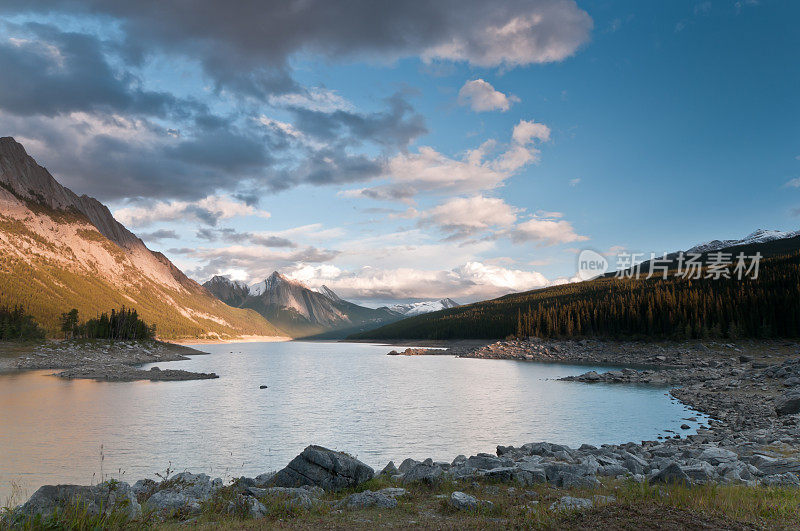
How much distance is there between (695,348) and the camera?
91.4 meters

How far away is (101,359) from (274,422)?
82081 mm

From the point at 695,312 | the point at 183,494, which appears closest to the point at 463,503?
the point at 183,494

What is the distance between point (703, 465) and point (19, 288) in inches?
7424

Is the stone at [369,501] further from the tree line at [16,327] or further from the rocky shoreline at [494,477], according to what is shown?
the tree line at [16,327]

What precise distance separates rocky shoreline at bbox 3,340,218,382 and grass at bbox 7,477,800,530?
67107 mm

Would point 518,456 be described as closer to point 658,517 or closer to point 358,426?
point 658,517

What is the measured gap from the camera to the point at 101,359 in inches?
3733

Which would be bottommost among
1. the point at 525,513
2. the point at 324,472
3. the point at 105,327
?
the point at 324,472

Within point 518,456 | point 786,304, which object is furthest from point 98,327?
point 786,304

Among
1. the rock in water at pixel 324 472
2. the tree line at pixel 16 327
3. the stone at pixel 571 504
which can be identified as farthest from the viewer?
the tree line at pixel 16 327

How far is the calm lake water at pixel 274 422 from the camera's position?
24406 millimetres

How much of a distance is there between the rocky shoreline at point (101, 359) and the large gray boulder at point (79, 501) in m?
65.8

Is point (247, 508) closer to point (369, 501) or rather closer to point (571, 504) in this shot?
point (369, 501)

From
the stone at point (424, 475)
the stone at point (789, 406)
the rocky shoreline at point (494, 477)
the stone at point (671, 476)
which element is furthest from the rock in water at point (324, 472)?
the stone at point (789, 406)
